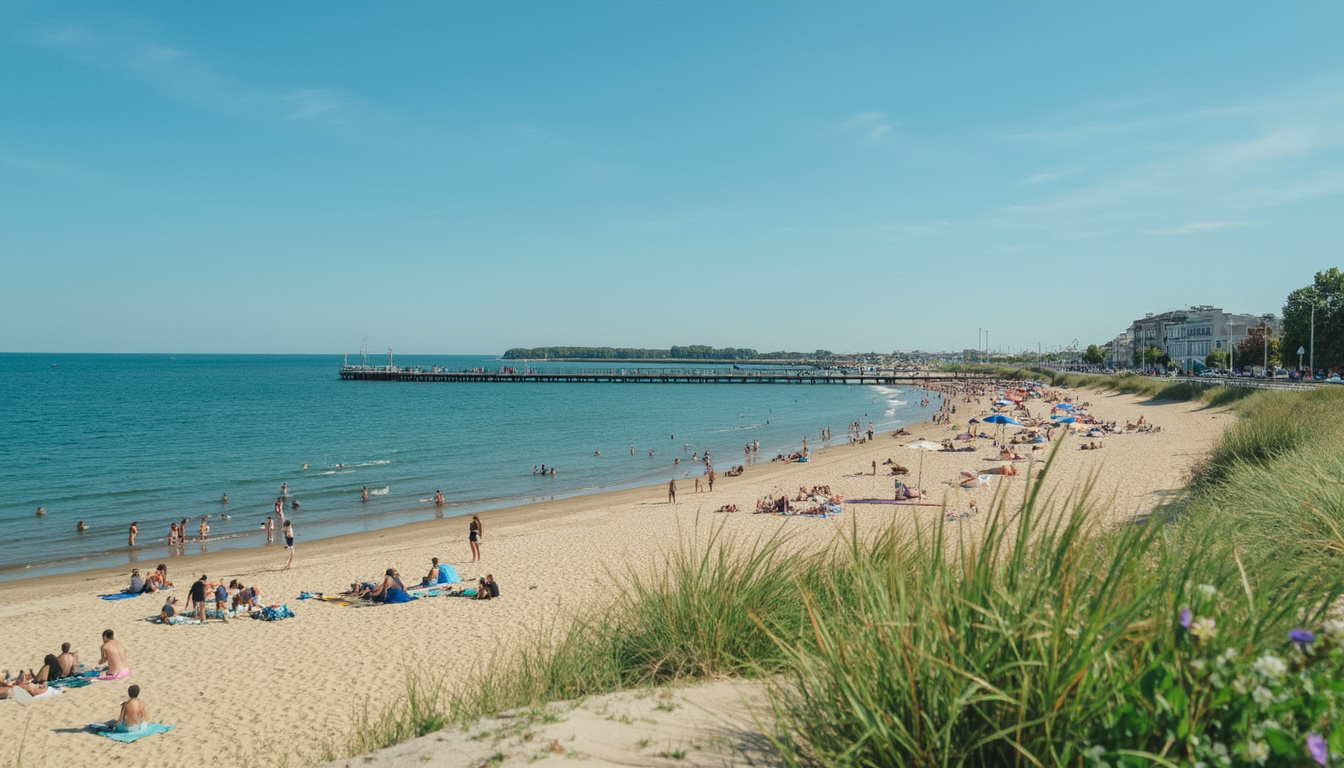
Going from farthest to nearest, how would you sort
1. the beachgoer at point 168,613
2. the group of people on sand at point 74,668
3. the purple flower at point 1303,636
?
the beachgoer at point 168,613 → the group of people on sand at point 74,668 → the purple flower at point 1303,636

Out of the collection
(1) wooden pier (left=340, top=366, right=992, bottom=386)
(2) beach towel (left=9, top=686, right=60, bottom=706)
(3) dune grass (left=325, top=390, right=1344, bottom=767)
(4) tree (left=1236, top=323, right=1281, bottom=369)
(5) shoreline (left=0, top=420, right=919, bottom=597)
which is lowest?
(5) shoreline (left=0, top=420, right=919, bottom=597)

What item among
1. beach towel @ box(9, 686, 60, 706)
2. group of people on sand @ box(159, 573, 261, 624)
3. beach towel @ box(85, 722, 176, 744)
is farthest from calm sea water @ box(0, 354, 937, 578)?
beach towel @ box(85, 722, 176, 744)

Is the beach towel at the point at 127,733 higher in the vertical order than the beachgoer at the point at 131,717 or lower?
lower

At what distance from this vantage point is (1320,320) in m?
53.0

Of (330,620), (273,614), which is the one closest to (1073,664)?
(330,620)

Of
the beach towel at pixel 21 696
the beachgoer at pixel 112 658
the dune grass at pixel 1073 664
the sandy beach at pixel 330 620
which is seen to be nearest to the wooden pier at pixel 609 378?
the sandy beach at pixel 330 620

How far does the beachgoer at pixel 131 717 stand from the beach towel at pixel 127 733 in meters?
0.03

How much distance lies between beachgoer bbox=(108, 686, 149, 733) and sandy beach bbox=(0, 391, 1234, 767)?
208 millimetres

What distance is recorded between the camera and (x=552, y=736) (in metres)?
3.81

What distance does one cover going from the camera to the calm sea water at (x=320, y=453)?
24578 mm

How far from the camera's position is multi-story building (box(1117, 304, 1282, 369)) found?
83938mm

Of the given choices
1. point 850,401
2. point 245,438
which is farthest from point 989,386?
point 245,438

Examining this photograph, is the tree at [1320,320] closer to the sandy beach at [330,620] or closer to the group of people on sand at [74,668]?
the sandy beach at [330,620]

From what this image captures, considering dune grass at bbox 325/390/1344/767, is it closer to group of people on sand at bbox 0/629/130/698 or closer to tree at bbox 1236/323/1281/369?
group of people on sand at bbox 0/629/130/698
